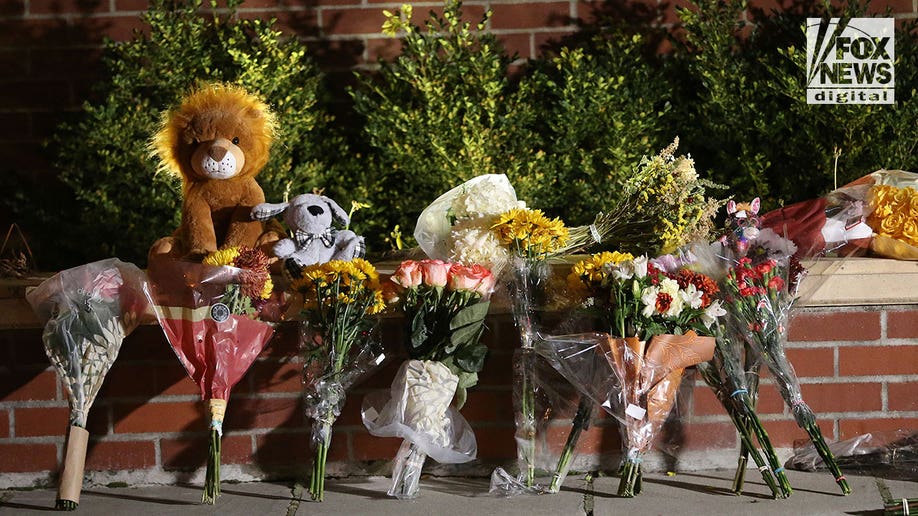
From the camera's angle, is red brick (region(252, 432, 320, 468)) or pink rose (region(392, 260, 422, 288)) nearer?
pink rose (region(392, 260, 422, 288))

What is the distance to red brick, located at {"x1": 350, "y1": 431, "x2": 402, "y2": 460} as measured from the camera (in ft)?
10.3

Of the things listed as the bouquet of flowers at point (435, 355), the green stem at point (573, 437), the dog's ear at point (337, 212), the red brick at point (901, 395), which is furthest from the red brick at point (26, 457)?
the red brick at point (901, 395)

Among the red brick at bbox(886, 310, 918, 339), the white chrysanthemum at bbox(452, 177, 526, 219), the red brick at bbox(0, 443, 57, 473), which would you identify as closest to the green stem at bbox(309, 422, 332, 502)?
the white chrysanthemum at bbox(452, 177, 526, 219)

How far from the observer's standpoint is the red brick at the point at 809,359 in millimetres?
3139

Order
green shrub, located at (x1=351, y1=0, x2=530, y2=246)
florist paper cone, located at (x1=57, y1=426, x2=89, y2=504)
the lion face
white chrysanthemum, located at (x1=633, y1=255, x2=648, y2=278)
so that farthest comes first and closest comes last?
green shrub, located at (x1=351, y1=0, x2=530, y2=246), the lion face, florist paper cone, located at (x1=57, y1=426, x2=89, y2=504), white chrysanthemum, located at (x1=633, y1=255, x2=648, y2=278)

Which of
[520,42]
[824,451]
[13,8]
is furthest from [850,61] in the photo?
[13,8]

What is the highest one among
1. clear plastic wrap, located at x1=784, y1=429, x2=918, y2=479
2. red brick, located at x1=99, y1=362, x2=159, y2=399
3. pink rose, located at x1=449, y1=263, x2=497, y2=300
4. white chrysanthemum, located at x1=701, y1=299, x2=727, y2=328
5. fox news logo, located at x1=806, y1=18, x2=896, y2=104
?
fox news logo, located at x1=806, y1=18, x2=896, y2=104

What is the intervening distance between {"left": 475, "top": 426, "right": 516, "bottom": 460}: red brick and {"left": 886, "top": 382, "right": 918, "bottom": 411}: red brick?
1.18 meters

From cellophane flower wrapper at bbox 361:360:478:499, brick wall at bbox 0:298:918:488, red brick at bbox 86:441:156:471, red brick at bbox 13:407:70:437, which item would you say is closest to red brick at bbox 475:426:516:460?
brick wall at bbox 0:298:918:488

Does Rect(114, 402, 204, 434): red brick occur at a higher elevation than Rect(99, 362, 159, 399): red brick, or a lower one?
lower

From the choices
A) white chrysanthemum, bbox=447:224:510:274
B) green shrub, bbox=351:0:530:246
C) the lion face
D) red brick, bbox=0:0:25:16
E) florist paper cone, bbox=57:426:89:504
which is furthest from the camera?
red brick, bbox=0:0:25:16

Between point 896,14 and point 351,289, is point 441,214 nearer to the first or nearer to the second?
point 351,289

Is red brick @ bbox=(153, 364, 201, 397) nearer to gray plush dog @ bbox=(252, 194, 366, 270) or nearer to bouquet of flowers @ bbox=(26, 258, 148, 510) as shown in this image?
bouquet of flowers @ bbox=(26, 258, 148, 510)

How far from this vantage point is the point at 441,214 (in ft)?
10.3
